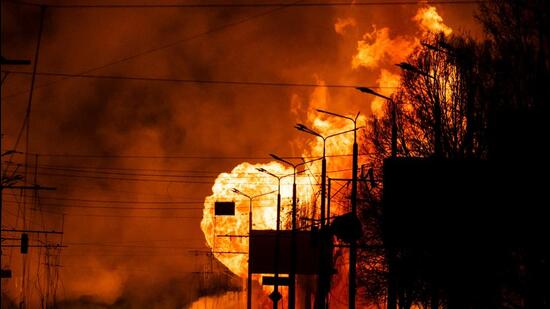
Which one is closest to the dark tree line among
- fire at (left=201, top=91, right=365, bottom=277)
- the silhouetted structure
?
the silhouetted structure

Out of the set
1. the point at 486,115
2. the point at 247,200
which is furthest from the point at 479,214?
the point at 247,200

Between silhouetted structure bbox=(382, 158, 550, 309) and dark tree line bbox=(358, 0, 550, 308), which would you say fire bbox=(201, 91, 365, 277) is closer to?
dark tree line bbox=(358, 0, 550, 308)

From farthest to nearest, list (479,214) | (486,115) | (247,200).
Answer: (247,200) < (486,115) < (479,214)

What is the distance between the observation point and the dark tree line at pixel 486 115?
117 feet

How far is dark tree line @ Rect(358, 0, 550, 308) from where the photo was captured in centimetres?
3578

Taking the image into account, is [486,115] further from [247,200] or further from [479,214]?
[247,200]

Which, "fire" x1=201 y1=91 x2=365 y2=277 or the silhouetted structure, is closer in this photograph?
the silhouetted structure

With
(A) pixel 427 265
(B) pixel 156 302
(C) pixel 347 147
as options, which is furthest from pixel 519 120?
(B) pixel 156 302

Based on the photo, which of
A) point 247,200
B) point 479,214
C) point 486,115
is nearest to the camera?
point 479,214

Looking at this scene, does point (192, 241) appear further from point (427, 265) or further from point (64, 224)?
point (427, 265)

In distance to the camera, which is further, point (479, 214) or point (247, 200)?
point (247, 200)

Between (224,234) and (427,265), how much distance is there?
3724 cm

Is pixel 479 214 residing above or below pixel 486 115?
below

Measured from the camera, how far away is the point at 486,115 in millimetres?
43750
